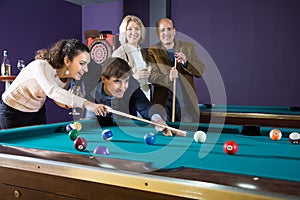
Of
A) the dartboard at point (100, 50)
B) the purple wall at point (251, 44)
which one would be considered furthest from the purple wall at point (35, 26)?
the purple wall at point (251, 44)

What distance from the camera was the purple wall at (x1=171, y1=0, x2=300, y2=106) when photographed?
4.12 meters

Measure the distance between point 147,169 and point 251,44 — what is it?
371cm

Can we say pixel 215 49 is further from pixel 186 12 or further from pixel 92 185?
pixel 92 185

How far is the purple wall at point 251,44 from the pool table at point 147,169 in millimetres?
2855

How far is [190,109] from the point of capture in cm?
290

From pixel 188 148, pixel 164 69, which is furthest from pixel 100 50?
pixel 188 148

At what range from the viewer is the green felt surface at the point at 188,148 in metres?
1.05

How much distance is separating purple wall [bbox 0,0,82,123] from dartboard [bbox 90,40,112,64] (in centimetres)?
92

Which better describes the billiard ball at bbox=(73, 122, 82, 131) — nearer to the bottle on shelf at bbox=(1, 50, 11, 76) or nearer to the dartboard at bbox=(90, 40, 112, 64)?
the bottle on shelf at bbox=(1, 50, 11, 76)

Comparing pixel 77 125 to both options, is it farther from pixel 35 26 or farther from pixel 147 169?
pixel 35 26

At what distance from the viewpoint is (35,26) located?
511 cm

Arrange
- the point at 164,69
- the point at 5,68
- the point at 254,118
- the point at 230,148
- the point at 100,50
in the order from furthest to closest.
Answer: the point at 100,50 → the point at 5,68 → the point at 164,69 → the point at 254,118 → the point at 230,148

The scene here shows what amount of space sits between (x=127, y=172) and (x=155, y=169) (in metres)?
0.09

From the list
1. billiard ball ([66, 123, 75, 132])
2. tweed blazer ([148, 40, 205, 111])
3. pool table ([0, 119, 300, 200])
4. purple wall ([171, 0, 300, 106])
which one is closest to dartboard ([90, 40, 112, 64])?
purple wall ([171, 0, 300, 106])
